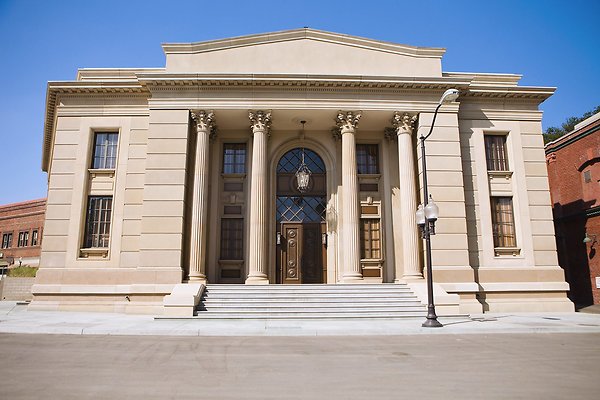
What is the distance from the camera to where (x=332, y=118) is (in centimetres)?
2017

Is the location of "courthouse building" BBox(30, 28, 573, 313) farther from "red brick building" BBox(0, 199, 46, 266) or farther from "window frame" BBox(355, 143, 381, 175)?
"red brick building" BBox(0, 199, 46, 266)

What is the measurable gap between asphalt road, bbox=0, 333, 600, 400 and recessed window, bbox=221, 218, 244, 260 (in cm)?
994

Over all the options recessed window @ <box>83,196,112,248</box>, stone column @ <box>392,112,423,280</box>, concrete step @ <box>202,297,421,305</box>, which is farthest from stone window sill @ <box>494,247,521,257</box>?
recessed window @ <box>83,196,112,248</box>

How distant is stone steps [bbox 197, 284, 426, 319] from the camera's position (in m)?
15.1

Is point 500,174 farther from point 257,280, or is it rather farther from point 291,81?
point 257,280

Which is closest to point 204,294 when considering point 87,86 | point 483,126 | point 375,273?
point 375,273

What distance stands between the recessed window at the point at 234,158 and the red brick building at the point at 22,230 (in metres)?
36.6

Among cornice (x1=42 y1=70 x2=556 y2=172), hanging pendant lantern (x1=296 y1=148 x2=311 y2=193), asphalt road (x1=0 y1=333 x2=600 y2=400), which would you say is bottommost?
asphalt road (x1=0 y1=333 x2=600 y2=400)

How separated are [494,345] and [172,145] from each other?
14.6 meters

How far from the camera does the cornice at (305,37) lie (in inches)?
786

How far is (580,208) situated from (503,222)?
6.25m

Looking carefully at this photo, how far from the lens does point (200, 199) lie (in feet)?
60.6

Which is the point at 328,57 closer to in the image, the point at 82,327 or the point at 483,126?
the point at 483,126

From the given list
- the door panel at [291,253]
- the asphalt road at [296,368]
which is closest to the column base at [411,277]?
the door panel at [291,253]
